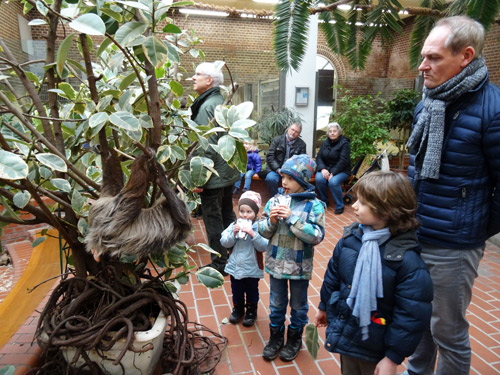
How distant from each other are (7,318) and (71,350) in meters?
0.94

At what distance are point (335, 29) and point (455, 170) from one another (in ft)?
3.27

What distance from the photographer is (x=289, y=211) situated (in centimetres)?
221

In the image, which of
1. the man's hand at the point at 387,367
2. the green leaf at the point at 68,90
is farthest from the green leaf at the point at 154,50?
the man's hand at the point at 387,367

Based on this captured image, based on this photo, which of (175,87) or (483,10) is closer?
(483,10)

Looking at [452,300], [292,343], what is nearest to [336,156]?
[292,343]

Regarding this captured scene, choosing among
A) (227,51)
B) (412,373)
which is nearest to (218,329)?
(412,373)

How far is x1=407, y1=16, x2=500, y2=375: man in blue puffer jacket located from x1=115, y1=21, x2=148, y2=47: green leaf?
1267 mm

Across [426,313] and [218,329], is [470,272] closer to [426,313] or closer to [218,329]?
[426,313]

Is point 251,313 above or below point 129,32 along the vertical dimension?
below

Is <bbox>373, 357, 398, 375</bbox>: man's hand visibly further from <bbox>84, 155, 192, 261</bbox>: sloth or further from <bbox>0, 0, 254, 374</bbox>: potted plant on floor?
<bbox>84, 155, 192, 261</bbox>: sloth

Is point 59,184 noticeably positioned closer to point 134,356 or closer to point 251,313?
point 134,356

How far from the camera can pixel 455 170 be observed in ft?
5.55

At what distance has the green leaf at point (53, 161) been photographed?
4.61ft

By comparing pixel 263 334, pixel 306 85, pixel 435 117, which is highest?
pixel 306 85
